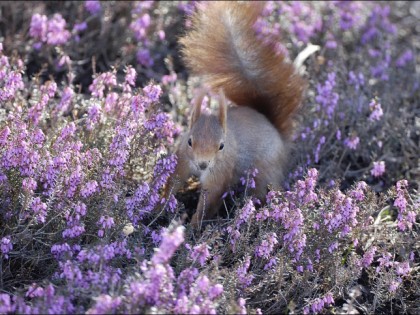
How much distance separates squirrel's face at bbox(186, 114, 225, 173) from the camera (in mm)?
3775

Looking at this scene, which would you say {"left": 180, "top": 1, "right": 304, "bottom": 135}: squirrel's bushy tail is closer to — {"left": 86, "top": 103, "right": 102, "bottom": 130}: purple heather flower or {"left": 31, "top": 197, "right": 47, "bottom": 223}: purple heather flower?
{"left": 86, "top": 103, "right": 102, "bottom": 130}: purple heather flower

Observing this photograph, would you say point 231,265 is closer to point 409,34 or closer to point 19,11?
point 19,11

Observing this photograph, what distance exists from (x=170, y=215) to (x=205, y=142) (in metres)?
0.45

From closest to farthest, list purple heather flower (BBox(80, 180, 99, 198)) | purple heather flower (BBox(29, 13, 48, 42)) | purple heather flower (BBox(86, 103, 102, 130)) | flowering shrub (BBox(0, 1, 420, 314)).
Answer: flowering shrub (BBox(0, 1, 420, 314)) < purple heather flower (BBox(80, 180, 99, 198)) < purple heather flower (BBox(86, 103, 102, 130)) < purple heather flower (BBox(29, 13, 48, 42))

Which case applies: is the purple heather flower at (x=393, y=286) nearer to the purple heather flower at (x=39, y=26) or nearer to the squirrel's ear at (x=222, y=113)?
the squirrel's ear at (x=222, y=113)

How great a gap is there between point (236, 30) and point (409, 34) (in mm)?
3042

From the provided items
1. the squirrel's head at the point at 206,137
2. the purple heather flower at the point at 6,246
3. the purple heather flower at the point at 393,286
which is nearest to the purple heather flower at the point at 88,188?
the purple heather flower at the point at 6,246

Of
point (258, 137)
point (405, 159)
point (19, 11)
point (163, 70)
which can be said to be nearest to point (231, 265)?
point (258, 137)

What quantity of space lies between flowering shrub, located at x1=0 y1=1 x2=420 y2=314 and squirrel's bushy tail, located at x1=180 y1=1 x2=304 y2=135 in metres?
0.22

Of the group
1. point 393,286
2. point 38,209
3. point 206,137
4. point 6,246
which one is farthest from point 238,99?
point 6,246

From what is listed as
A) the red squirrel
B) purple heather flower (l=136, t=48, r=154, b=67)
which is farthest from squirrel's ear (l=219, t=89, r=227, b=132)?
purple heather flower (l=136, t=48, r=154, b=67)

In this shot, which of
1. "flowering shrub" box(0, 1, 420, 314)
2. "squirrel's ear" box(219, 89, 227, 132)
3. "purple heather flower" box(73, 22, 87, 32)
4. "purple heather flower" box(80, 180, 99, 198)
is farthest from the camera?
"purple heather flower" box(73, 22, 87, 32)

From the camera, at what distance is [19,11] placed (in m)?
5.46

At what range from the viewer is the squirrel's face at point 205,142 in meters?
3.78
